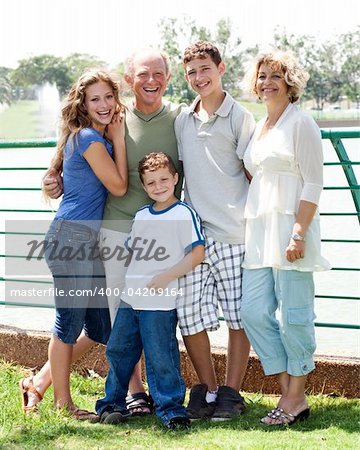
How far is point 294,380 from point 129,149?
1.32 metres

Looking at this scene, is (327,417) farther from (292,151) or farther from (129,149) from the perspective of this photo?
(129,149)

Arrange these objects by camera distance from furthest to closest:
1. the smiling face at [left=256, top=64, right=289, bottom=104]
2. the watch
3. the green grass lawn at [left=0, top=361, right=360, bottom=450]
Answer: the smiling face at [left=256, top=64, right=289, bottom=104] → the watch → the green grass lawn at [left=0, top=361, right=360, bottom=450]

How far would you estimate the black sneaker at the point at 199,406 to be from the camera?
4.25 metres

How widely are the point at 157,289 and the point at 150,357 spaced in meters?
0.32

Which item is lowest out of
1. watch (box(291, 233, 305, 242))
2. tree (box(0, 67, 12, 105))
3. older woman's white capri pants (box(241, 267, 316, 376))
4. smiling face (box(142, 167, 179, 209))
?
older woman's white capri pants (box(241, 267, 316, 376))

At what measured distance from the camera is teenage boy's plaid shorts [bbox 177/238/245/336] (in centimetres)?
423

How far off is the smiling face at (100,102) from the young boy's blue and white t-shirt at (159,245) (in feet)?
1.57

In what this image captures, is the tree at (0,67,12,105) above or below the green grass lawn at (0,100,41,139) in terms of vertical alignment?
above

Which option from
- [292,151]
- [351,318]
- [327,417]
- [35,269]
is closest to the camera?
[292,151]

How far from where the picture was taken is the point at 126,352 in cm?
429

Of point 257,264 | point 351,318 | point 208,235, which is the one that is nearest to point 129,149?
point 208,235

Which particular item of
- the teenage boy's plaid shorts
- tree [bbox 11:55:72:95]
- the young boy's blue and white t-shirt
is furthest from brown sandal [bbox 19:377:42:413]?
tree [bbox 11:55:72:95]

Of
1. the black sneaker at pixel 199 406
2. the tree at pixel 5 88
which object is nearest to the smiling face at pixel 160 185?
the black sneaker at pixel 199 406

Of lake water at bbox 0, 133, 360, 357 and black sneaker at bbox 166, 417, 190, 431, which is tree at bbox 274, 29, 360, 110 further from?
black sneaker at bbox 166, 417, 190, 431
